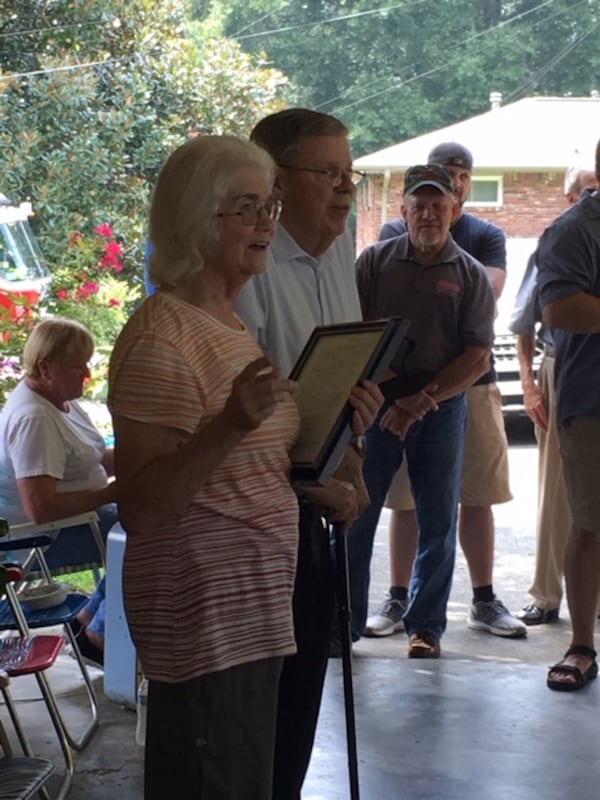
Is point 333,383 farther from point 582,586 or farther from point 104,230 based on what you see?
point 104,230

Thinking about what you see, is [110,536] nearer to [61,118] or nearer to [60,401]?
[60,401]

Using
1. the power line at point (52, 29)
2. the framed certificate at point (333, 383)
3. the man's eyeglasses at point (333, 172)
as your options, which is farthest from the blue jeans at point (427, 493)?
the power line at point (52, 29)

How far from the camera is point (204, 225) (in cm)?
200

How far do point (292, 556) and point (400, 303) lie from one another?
2.38m

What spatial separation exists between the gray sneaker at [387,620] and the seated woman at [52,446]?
Answer: 102 cm

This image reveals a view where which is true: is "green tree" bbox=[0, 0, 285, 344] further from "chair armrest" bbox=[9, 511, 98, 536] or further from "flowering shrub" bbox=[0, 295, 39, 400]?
"chair armrest" bbox=[9, 511, 98, 536]

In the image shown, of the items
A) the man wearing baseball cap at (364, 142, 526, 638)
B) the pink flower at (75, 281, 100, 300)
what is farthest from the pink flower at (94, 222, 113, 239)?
the man wearing baseball cap at (364, 142, 526, 638)

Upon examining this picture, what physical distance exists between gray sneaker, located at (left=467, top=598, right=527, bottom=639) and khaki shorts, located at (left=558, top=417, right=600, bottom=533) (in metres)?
0.98

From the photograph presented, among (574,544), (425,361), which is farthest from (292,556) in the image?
(425,361)

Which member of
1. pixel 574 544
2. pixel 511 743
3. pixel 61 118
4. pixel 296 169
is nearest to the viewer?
pixel 296 169

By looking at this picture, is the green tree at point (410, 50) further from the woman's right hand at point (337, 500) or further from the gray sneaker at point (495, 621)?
the woman's right hand at point (337, 500)

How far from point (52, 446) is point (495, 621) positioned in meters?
1.79

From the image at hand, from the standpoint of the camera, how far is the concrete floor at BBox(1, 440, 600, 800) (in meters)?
3.21

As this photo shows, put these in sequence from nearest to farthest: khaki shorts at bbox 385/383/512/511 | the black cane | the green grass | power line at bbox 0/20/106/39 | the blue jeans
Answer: the black cane → the blue jeans → khaki shorts at bbox 385/383/512/511 → the green grass → power line at bbox 0/20/106/39
